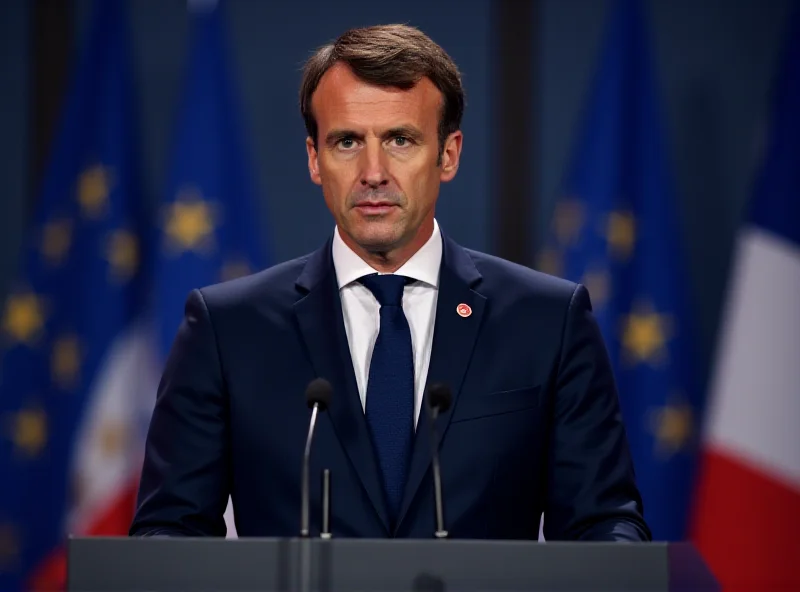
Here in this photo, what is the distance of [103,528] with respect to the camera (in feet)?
12.8

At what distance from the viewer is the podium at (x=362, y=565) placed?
4.83ft

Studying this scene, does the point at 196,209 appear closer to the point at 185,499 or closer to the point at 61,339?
the point at 61,339

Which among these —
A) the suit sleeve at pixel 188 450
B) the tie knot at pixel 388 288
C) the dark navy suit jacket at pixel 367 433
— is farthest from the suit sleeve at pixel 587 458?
the suit sleeve at pixel 188 450

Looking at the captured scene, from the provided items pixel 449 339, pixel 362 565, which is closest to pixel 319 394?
pixel 362 565

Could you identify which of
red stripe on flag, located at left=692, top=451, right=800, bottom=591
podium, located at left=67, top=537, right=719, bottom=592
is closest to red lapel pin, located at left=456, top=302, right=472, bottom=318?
podium, located at left=67, top=537, right=719, bottom=592

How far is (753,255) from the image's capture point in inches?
150

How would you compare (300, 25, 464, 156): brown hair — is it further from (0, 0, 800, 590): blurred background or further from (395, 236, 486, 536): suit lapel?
(0, 0, 800, 590): blurred background

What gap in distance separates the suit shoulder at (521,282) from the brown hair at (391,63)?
0.26 m

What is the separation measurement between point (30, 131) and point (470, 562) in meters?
3.48

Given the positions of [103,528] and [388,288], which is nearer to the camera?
[388,288]

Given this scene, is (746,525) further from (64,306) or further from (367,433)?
(64,306)

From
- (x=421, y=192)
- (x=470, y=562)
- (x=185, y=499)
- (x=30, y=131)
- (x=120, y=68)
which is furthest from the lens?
(x=30, y=131)

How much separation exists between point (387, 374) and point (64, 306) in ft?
7.57

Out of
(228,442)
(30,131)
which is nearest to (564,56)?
(30,131)
